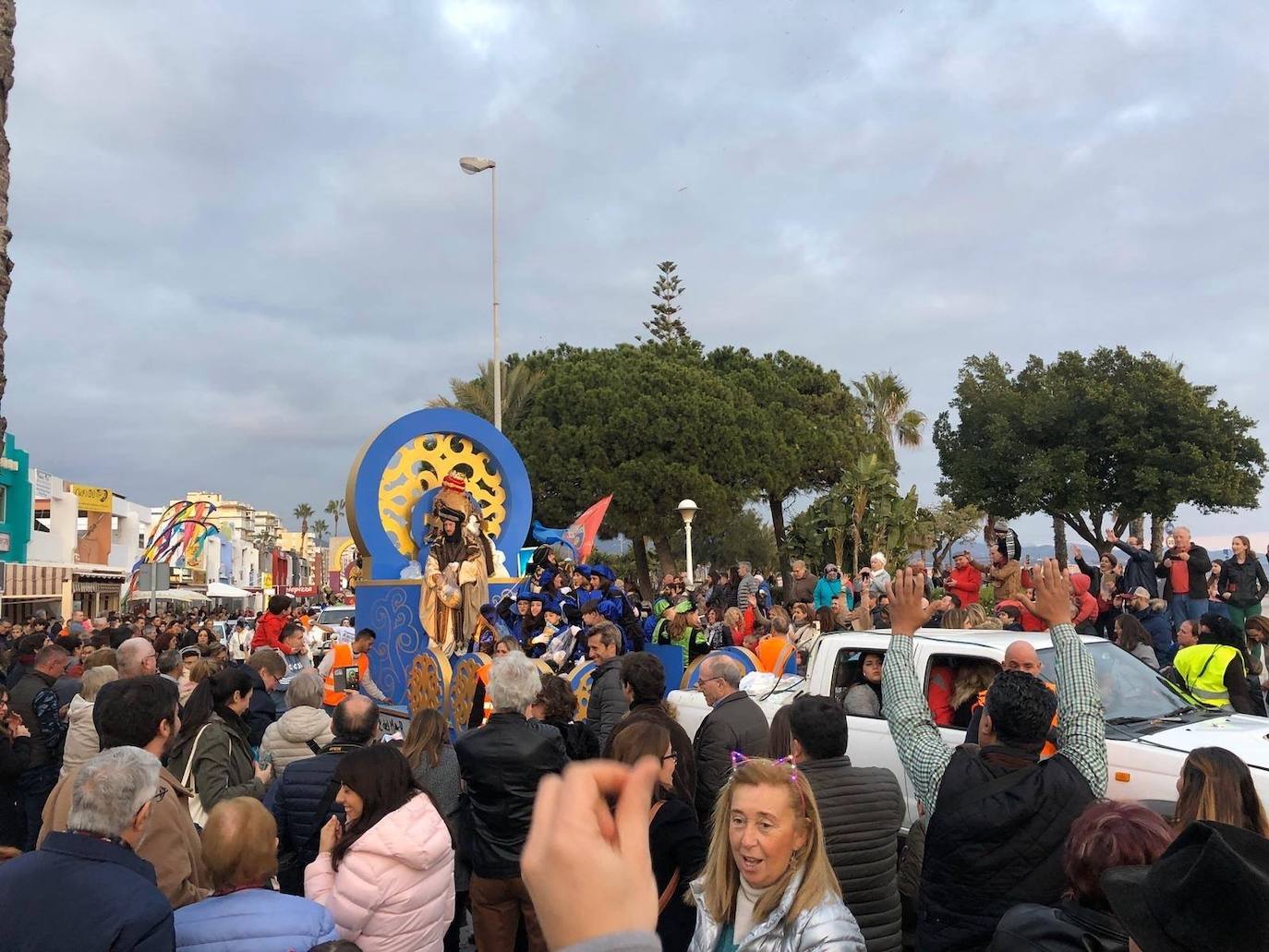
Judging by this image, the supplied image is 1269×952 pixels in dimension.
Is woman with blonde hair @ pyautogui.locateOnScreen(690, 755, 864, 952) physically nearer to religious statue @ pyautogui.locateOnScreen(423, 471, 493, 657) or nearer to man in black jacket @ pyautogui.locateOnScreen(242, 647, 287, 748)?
man in black jacket @ pyautogui.locateOnScreen(242, 647, 287, 748)

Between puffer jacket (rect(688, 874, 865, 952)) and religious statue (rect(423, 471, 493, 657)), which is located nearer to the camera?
puffer jacket (rect(688, 874, 865, 952))

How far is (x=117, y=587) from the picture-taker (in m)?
52.0

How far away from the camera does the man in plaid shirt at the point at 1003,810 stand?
10.6ft

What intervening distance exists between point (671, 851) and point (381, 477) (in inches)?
501

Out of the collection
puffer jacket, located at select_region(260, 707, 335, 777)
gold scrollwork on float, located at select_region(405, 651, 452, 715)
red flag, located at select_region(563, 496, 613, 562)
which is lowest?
gold scrollwork on float, located at select_region(405, 651, 452, 715)

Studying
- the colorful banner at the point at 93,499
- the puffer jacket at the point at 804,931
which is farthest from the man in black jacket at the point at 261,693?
the colorful banner at the point at 93,499

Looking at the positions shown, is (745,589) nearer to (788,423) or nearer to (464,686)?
(464,686)

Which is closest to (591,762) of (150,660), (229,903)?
(229,903)

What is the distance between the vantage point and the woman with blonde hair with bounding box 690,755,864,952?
2.77 metres

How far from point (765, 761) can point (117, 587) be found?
2198 inches

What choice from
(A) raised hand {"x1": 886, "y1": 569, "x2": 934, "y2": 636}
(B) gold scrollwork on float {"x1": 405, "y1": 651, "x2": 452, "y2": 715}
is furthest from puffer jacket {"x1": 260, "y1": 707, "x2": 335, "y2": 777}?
(B) gold scrollwork on float {"x1": 405, "y1": 651, "x2": 452, "y2": 715}

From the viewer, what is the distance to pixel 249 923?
307 cm

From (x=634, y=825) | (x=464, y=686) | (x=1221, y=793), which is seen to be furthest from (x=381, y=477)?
(x=634, y=825)

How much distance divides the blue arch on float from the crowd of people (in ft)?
29.0
